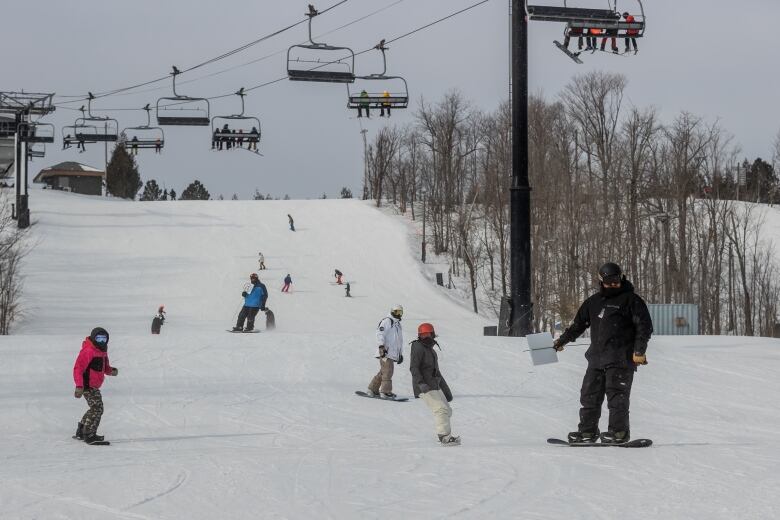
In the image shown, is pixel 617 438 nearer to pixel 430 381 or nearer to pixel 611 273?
pixel 611 273

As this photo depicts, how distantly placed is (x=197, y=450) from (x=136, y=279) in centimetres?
4373

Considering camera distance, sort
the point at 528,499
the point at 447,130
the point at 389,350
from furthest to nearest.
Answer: the point at 447,130 < the point at 389,350 < the point at 528,499

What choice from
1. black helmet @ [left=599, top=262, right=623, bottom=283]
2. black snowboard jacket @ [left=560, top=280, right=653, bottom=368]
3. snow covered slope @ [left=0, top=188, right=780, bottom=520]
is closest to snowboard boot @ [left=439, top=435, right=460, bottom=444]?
snow covered slope @ [left=0, top=188, right=780, bottom=520]

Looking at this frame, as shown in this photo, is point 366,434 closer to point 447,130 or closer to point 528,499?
point 528,499

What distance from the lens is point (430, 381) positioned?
12555 mm

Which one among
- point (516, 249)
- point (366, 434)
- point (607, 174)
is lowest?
point (366, 434)

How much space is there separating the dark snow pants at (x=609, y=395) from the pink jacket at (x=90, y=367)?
629cm

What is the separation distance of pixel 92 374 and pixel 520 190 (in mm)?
12084

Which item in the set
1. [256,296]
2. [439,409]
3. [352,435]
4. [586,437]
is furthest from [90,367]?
[256,296]

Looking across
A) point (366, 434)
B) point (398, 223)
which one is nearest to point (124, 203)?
point (398, 223)

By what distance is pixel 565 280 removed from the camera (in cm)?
5819

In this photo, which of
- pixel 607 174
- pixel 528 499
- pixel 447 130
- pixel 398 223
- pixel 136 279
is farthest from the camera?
pixel 447 130

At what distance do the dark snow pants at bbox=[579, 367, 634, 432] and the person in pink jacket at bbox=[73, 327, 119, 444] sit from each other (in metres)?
6.21

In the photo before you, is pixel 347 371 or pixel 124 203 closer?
pixel 347 371
